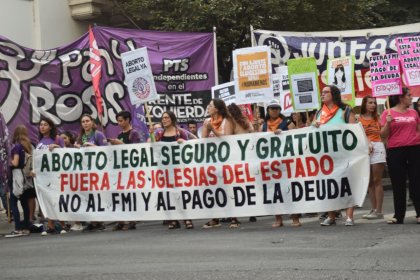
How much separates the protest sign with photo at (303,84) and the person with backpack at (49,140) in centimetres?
Answer: 386

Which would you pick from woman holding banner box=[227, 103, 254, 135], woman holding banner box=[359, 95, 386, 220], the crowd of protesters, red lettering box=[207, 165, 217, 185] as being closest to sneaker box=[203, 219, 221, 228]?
the crowd of protesters

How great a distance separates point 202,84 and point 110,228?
4.22m

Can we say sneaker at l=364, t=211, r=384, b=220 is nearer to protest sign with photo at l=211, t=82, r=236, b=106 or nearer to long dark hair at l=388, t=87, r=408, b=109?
long dark hair at l=388, t=87, r=408, b=109

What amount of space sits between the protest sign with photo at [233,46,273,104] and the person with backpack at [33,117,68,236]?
298 centimetres

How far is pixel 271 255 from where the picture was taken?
22.9ft

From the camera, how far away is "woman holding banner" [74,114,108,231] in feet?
35.6

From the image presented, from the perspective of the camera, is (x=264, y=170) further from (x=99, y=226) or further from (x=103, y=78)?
(x=103, y=78)

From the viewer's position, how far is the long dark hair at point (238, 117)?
32.9 ft

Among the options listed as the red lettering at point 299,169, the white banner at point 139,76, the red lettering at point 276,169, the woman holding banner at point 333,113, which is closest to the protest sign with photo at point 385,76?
the woman holding banner at point 333,113

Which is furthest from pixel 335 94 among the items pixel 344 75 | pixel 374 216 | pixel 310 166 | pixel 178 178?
pixel 178 178

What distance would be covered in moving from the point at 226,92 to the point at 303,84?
348cm

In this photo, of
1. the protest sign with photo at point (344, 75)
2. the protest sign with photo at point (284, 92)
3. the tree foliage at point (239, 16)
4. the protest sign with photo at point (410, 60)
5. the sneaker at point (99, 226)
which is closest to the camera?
the protest sign with photo at point (410, 60)

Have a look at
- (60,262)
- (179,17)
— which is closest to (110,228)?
(60,262)

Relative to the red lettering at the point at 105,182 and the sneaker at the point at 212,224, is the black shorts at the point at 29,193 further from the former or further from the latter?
the sneaker at the point at 212,224
